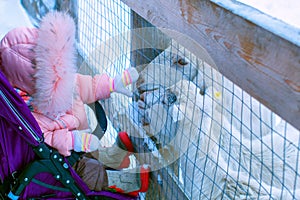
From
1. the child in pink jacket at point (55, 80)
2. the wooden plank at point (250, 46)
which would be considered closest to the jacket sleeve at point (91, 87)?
the child in pink jacket at point (55, 80)

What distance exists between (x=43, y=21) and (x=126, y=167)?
0.72 m

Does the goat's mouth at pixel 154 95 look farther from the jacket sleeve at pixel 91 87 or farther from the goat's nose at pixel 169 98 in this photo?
the jacket sleeve at pixel 91 87

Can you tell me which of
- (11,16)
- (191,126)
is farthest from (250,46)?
(11,16)

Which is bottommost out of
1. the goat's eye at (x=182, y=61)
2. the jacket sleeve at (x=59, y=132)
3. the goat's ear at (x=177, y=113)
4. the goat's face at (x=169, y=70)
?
the jacket sleeve at (x=59, y=132)

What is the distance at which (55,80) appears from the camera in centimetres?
136

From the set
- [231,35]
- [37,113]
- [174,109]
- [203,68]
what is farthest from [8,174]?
[231,35]

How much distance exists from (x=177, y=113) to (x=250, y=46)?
65 cm

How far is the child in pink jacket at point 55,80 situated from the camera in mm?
1315

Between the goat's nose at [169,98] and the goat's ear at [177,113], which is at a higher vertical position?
the goat's nose at [169,98]

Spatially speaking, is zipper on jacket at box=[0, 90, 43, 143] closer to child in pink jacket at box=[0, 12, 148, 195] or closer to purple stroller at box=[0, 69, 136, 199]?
purple stroller at box=[0, 69, 136, 199]

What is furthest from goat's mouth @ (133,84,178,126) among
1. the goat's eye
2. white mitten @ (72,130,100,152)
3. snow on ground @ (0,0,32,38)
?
snow on ground @ (0,0,32,38)

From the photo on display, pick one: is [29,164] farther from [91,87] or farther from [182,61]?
[182,61]

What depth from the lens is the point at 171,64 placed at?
1.48 metres

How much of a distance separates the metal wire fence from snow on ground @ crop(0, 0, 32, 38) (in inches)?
55.9
